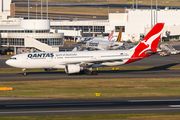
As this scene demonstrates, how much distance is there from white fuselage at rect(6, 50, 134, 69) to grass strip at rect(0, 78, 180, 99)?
21.3 feet

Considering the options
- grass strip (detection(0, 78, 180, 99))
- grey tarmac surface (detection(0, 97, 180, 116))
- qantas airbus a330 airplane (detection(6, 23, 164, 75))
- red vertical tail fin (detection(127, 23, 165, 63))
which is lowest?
grey tarmac surface (detection(0, 97, 180, 116))

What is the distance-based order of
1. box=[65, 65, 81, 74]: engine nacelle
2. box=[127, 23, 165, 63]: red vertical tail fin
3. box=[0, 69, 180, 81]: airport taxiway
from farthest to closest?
box=[127, 23, 165, 63]: red vertical tail fin < box=[65, 65, 81, 74]: engine nacelle < box=[0, 69, 180, 81]: airport taxiway

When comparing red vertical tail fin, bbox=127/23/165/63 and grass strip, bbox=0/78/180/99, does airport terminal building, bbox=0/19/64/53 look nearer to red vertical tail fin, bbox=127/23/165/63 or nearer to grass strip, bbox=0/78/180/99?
red vertical tail fin, bbox=127/23/165/63

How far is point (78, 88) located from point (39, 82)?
7719mm

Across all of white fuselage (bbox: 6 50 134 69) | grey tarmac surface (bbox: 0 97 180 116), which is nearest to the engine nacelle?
white fuselage (bbox: 6 50 134 69)

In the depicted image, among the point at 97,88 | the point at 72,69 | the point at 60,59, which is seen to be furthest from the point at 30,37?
the point at 97,88

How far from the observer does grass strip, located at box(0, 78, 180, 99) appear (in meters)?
36.9

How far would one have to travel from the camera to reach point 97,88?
41.3m

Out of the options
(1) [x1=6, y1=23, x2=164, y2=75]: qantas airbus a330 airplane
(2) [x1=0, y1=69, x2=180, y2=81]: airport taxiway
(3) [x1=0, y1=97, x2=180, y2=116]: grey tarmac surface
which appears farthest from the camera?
(1) [x1=6, y1=23, x2=164, y2=75]: qantas airbus a330 airplane

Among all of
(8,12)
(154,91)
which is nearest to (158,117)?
(154,91)

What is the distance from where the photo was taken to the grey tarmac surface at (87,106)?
2838cm

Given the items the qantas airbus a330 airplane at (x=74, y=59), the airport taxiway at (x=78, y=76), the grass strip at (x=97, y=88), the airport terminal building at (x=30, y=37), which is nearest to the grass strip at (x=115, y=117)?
the grass strip at (x=97, y=88)

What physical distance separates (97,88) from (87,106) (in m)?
10.6

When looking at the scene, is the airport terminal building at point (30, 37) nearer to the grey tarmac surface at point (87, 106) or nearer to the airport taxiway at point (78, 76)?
the airport taxiway at point (78, 76)
